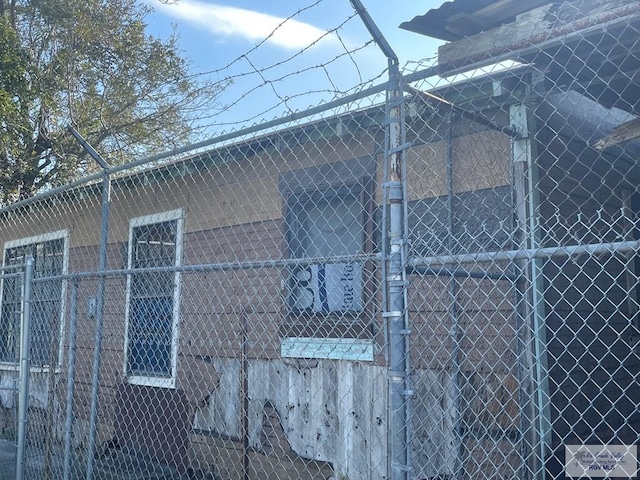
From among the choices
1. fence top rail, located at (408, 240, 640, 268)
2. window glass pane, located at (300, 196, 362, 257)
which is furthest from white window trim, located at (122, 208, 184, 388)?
fence top rail, located at (408, 240, 640, 268)

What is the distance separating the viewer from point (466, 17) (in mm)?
2936

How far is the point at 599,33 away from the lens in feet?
9.59

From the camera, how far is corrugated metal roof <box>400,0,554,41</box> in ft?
9.46

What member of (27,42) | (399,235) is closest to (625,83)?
(399,235)

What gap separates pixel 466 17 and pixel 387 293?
1267mm

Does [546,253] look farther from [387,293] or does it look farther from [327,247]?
[327,247]

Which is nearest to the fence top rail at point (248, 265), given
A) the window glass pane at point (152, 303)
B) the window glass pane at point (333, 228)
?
the window glass pane at point (333, 228)

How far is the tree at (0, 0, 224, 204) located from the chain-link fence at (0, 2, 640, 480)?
3.56 m

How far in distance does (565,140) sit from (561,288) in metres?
1.26

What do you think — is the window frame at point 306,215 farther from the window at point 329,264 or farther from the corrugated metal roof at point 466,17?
the corrugated metal roof at point 466,17

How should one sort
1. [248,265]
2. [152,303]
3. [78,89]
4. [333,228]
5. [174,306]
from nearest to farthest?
[248,265], [333,228], [174,306], [152,303], [78,89]

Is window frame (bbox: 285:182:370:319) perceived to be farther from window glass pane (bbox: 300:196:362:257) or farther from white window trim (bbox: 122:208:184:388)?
white window trim (bbox: 122:208:184:388)

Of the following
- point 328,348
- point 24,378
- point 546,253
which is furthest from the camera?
point 328,348

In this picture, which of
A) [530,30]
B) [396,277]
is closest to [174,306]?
[396,277]
